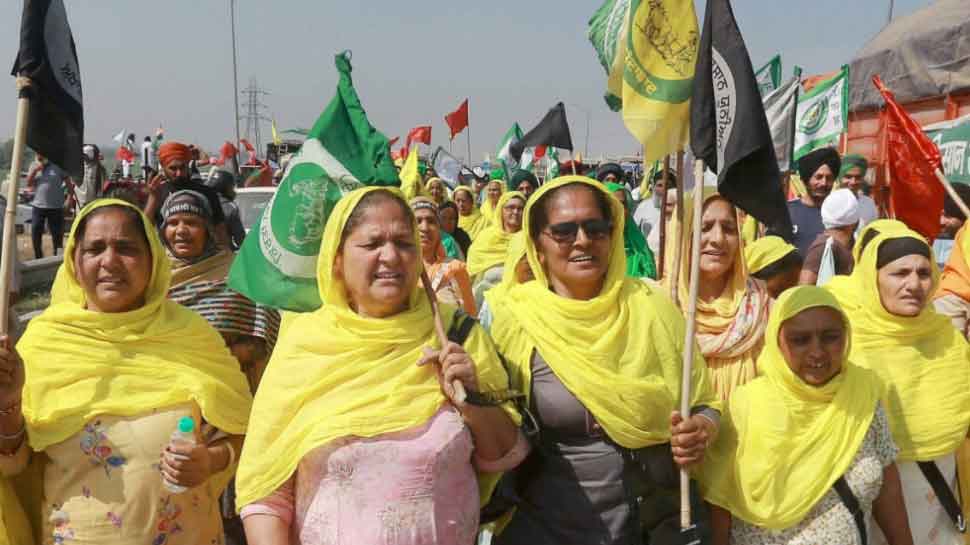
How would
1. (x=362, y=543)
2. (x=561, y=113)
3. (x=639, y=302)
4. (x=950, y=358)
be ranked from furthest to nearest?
1. (x=561, y=113)
2. (x=950, y=358)
3. (x=639, y=302)
4. (x=362, y=543)

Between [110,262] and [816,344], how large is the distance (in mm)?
2154

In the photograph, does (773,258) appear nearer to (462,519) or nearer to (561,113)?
(462,519)

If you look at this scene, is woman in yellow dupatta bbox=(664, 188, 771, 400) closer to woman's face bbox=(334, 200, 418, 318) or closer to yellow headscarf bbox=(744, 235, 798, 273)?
yellow headscarf bbox=(744, 235, 798, 273)

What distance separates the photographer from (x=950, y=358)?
304cm

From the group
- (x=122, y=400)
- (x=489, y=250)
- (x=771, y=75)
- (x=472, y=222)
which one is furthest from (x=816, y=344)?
(x=472, y=222)

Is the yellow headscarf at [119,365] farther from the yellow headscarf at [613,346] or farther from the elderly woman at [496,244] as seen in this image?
the elderly woman at [496,244]

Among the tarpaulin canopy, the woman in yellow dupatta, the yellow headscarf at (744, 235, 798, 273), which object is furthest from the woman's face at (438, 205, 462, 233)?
the tarpaulin canopy

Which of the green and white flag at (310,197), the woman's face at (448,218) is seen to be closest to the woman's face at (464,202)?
the woman's face at (448,218)

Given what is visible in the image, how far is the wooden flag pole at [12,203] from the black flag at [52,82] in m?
0.04

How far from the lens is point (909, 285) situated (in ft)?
9.85

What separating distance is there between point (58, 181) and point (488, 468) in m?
11.6

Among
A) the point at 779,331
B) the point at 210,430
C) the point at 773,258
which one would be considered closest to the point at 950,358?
the point at 779,331

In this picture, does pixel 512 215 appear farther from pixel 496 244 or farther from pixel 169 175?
pixel 169 175

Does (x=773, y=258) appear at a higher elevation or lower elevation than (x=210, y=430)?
higher
